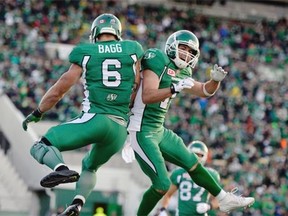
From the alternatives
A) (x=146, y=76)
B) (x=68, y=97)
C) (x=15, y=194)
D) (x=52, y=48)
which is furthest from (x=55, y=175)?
(x=52, y=48)

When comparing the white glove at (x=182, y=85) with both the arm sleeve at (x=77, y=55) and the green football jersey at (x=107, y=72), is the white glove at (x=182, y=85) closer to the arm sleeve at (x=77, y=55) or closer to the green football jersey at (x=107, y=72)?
the green football jersey at (x=107, y=72)

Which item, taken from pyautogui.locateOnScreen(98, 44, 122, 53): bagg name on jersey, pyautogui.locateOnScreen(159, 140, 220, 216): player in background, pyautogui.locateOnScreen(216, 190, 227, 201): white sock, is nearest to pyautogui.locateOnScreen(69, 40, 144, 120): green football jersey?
pyautogui.locateOnScreen(98, 44, 122, 53): bagg name on jersey

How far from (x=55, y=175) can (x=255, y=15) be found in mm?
24881

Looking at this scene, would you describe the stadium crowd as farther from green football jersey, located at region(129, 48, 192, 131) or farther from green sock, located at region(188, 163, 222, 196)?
green football jersey, located at region(129, 48, 192, 131)

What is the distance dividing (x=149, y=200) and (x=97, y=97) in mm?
1469

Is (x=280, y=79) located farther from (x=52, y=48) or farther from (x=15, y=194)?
(x=15, y=194)

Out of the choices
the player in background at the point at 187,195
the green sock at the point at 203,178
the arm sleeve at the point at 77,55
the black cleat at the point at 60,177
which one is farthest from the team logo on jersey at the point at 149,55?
the player in background at the point at 187,195

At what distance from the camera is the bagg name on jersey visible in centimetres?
827

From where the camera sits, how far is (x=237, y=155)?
21672 millimetres

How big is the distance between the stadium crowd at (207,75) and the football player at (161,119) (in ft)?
33.7

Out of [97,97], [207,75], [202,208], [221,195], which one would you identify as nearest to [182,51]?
[97,97]

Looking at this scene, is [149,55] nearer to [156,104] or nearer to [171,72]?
[171,72]

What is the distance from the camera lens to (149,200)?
9.21 meters

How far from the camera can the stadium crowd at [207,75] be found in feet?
67.9
